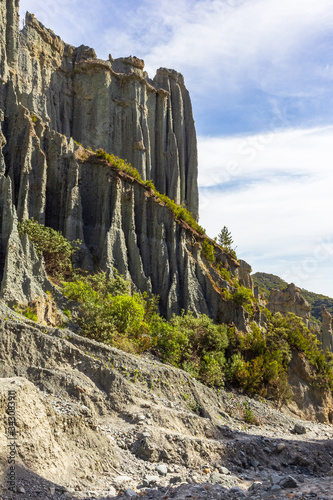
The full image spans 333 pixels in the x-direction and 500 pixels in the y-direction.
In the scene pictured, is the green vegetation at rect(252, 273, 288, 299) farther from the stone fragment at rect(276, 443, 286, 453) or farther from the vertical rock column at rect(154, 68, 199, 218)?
the stone fragment at rect(276, 443, 286, 453)

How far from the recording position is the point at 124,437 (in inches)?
498

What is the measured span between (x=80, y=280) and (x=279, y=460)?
13.5m

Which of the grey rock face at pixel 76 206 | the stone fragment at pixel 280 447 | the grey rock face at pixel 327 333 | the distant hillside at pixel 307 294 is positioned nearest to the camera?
the stone fragment at pixel 280 447

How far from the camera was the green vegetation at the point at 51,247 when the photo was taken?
24.3 m

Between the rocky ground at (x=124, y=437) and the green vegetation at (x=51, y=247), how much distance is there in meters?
9.01

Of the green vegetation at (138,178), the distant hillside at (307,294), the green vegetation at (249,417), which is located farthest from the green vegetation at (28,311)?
the distant hillside at (307,294)

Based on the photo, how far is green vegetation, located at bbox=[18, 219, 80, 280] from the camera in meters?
24.3


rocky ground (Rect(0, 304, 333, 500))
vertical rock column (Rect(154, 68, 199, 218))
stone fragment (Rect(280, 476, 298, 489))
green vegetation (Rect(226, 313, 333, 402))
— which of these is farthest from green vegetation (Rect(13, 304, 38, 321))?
vertical rock column (Rect(154, 68, 199, 218))

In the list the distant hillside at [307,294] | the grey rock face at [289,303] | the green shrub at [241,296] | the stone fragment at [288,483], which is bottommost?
the stone fragment at [288,483]

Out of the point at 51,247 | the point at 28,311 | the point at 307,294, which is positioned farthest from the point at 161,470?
the point at 307,294

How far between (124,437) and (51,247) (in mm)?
14351

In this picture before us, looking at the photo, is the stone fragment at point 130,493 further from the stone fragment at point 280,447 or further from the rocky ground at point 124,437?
the stone fragment at point 280,447

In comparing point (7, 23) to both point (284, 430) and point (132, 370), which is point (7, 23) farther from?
point (284, 430)

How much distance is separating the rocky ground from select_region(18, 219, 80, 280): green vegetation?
901 cm
